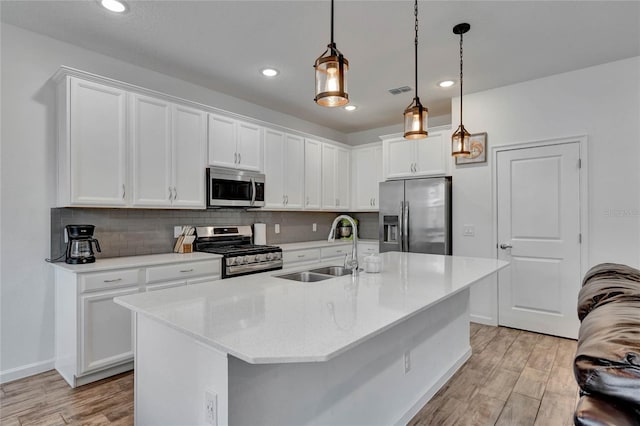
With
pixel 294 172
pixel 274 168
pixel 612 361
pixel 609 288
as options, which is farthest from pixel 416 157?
pixel 612 361

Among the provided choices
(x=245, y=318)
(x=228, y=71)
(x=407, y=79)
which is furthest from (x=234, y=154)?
(x=245, y=318)

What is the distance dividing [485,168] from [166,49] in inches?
142

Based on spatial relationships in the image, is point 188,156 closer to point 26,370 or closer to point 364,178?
point 26,370

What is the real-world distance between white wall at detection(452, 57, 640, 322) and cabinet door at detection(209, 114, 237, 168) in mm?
2926

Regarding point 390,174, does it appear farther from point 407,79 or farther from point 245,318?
point 245,318

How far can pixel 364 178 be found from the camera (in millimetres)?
5516

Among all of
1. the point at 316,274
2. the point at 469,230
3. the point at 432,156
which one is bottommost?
the point at 316,274

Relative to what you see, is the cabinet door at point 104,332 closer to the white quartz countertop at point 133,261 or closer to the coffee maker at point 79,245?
the white quartz countertop at point 133,261

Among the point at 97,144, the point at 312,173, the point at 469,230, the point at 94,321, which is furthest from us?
the point at 312,173

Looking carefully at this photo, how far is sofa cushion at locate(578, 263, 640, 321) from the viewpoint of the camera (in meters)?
1.17

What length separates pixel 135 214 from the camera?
134 inches

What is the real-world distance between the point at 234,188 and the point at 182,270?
3.74ft

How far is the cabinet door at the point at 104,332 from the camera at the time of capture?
256 cm

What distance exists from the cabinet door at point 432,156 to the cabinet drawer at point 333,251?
1.52 m
